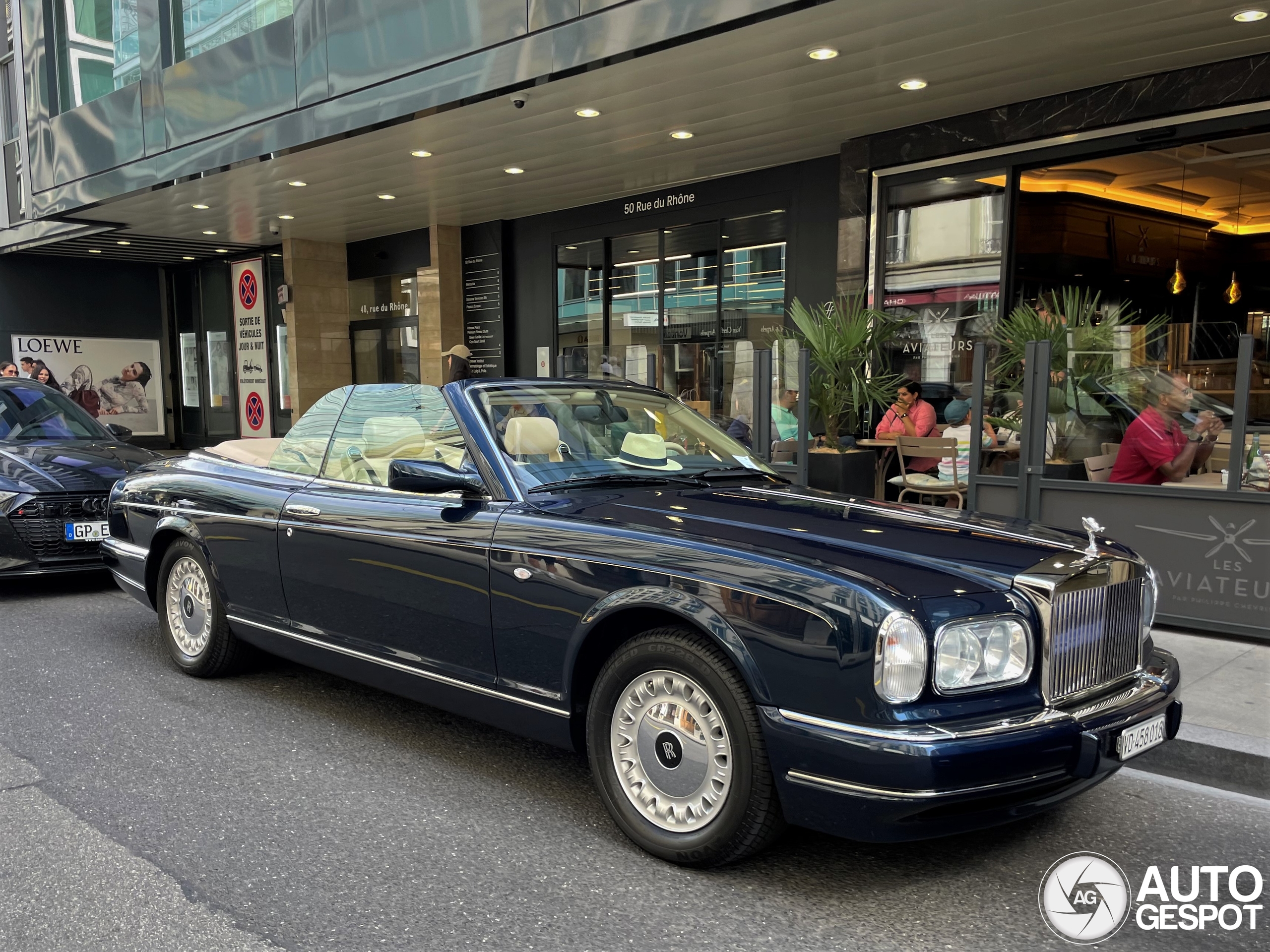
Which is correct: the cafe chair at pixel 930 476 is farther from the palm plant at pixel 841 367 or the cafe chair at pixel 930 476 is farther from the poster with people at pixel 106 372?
the poster with people at pixel 106 372

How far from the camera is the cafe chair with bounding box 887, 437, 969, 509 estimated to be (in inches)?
311

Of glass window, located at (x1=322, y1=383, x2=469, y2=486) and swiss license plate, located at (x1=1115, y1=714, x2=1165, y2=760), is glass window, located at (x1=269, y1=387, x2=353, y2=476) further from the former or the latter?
swiss license plate, located at (x1=1115, y1=714, x2=1165, y2=760)

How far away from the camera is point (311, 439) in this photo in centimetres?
484

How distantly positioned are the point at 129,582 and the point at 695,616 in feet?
13.9

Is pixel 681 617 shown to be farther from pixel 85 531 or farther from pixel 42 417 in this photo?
pixel 42 417

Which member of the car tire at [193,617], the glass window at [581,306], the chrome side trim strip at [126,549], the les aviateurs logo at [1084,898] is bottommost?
the les aviateurs logo at [1084,898]

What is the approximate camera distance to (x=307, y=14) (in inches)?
392

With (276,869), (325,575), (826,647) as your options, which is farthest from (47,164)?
(826,647)

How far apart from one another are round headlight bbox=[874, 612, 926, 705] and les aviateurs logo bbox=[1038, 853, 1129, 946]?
2.88ft

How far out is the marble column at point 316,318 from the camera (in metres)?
16.6

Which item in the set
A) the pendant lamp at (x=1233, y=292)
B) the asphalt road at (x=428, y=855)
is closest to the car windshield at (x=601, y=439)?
the asphalt road at (x=428, y=855)

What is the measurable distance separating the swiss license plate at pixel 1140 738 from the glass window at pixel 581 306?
10.7m

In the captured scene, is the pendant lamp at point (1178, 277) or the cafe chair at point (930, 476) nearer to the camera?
the cafe chair at point (930, 476)

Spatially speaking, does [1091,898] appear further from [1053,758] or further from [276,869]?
[276,869]
